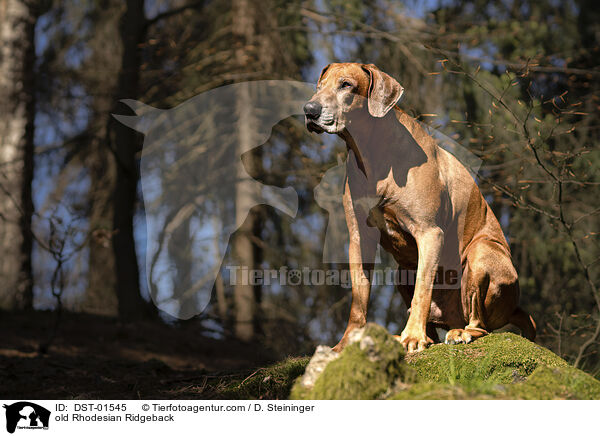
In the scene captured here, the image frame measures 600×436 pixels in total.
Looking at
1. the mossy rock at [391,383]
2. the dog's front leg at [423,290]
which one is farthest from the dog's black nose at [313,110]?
the mossy rock at [391,383]

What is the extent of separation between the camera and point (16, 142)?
31.4ft

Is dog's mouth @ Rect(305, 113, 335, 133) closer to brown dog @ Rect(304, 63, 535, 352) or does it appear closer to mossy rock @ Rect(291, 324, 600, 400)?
brown dog @ Rect(304, 63, 535, 352)

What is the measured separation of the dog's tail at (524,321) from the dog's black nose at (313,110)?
2.28m

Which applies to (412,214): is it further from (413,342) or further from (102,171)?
(102,171)

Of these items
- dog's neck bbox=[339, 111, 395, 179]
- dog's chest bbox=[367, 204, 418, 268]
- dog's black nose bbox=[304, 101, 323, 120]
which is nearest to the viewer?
dog's black nose bbox=[304, 101, 323, 120]

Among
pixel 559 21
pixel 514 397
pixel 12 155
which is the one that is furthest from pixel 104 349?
pixel 559 21

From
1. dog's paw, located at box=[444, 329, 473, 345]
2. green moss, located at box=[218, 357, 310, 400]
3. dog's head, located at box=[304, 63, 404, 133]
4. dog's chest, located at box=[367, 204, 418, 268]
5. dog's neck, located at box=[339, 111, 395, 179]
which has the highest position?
dog's head, located at box=[304, 63, 404, 133]

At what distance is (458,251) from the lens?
458 centimetres

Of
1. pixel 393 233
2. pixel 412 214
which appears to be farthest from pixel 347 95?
pixel 393 233

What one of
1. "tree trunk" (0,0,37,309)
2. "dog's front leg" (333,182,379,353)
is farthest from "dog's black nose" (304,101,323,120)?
"tree trunk" (0,0,37,309)

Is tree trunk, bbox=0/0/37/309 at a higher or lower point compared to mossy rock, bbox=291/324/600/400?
higher
